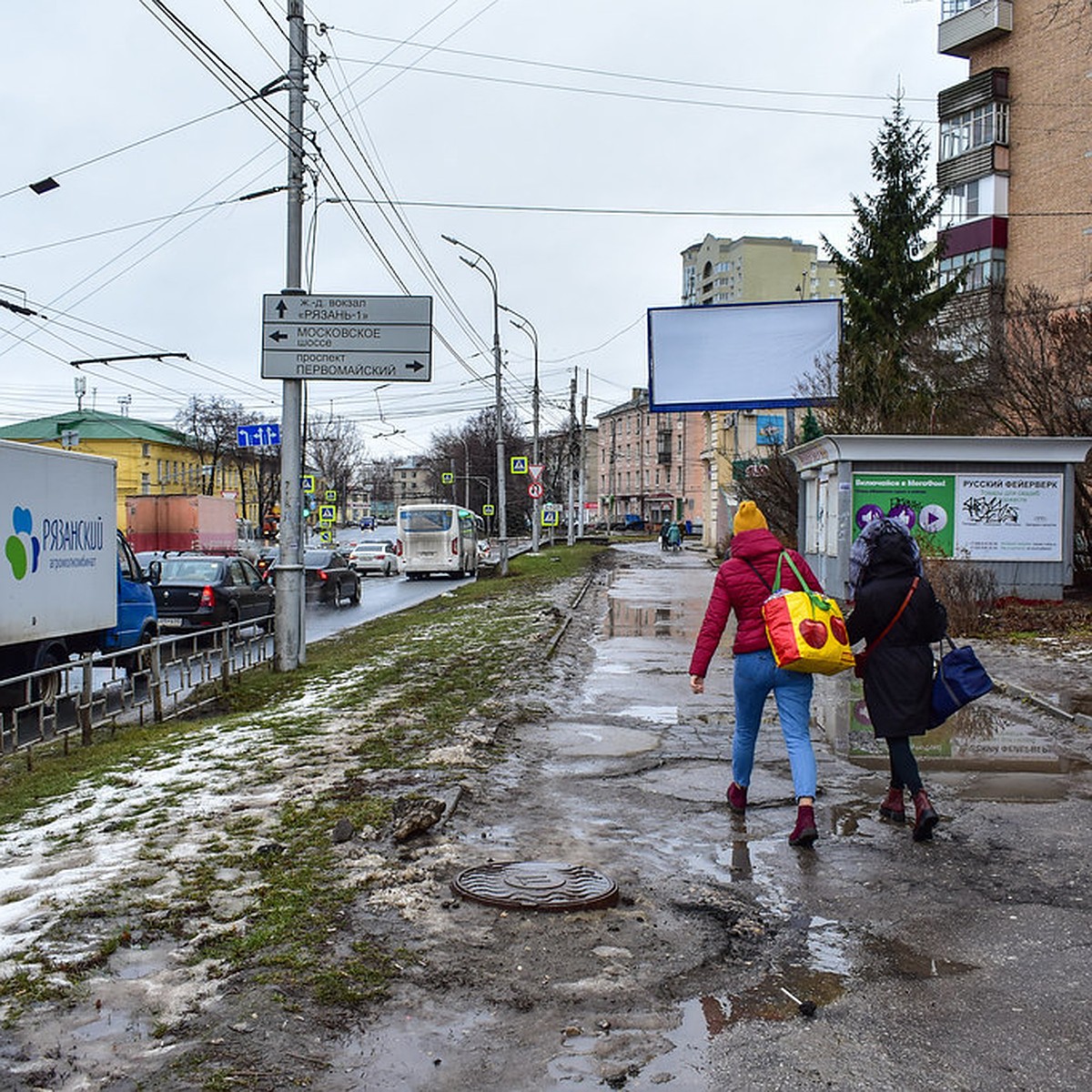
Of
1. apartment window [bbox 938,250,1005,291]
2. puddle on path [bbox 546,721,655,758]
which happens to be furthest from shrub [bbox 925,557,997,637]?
apartment window [bbox 938,250,1005,291]

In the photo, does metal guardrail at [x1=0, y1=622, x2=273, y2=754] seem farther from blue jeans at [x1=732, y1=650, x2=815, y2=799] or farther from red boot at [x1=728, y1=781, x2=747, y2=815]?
blue jeans at [x1=732, y1=650, x2=815, y2=799]

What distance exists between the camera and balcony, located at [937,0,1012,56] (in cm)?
4091

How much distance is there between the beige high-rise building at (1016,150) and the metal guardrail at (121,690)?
32.7 metres

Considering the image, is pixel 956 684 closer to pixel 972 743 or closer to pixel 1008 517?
pixel 972 743

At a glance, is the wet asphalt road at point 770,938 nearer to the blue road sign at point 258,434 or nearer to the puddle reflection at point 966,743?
the puddle reflection at point 966,743

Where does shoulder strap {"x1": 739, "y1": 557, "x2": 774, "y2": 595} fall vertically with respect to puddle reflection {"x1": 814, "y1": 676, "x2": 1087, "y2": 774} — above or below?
above

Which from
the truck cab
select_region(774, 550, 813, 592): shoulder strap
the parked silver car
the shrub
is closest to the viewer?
select_region(774, 550, 813, 592): shoulder strap

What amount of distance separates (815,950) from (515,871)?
1.49m

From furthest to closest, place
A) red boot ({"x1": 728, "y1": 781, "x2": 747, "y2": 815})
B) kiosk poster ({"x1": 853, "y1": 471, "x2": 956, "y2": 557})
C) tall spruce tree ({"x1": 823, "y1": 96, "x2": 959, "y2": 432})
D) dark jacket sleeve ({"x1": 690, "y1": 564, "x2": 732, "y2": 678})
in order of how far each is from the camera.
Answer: tall spruce tree ({"x1": 823, "y1": 96, "x2": 959, "y2": 432}) → kiosk poster ({"x1": 853, "y1": 471, "x2": 956, "y2": 557}) → red boot ({"x1": 728, "y1": 781, "x2": 747, "y2": 815}) → dark jacket sleeve ({"x1": 690, "y1": 564, "x2": 732, "y2": 678})

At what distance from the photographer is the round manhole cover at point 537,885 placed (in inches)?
194

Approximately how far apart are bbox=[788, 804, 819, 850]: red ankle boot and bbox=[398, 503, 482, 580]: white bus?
37327mm

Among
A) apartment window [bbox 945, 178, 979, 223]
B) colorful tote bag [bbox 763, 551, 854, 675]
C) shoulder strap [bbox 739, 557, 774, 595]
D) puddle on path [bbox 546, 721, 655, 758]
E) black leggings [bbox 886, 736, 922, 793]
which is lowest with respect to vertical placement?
puddle on path [bbox 546, 721, 655, 758]

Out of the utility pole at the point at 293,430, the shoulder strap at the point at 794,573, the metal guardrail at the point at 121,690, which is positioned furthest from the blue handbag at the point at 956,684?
the utility pole at the point at 293,430

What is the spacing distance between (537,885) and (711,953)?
3.21ft
